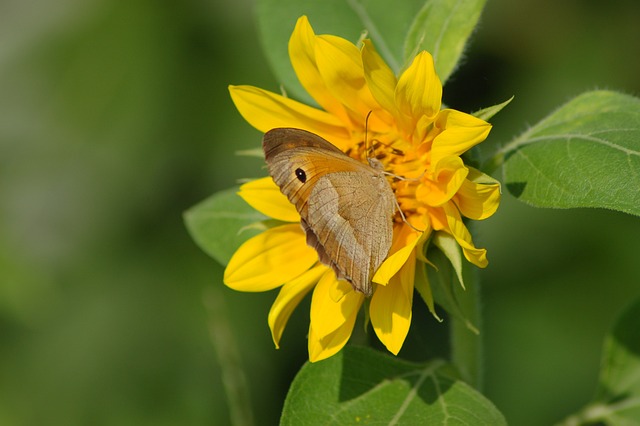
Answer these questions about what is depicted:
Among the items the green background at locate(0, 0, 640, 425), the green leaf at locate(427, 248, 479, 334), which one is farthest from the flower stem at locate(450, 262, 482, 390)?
the green background at locate(0, 0, 640, 425)

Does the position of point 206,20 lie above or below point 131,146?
above

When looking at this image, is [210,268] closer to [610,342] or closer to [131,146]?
[131,146]

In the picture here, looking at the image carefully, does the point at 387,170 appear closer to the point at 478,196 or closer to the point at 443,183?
the point at 443,183

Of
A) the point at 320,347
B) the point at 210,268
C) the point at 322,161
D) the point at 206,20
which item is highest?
the point at 206,20

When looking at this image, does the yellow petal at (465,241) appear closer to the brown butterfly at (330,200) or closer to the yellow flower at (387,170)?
the yellow flower at (387,170)

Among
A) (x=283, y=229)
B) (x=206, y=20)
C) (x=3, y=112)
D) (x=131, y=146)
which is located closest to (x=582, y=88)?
(x=206, y=20)

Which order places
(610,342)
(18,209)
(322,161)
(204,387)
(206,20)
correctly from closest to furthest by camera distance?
(322,161)
(610,342)
(204,387)
(206,20)
(18,209)
